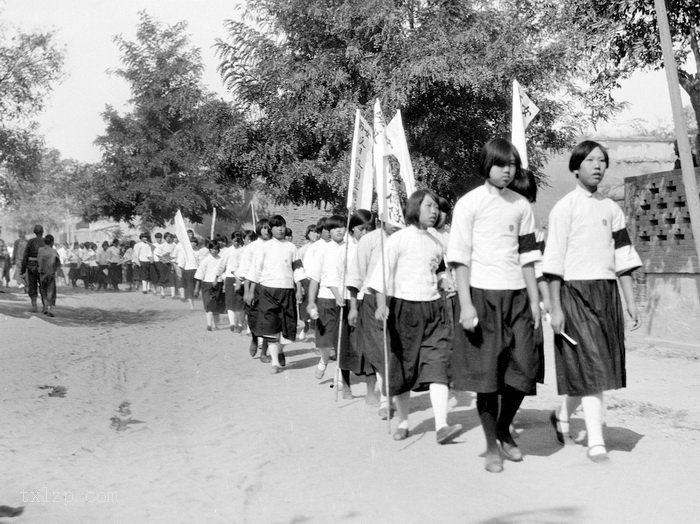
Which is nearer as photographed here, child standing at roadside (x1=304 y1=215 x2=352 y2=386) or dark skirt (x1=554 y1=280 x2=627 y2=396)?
dark skirt (x1=554 y1=280 x2=627 y2=396)

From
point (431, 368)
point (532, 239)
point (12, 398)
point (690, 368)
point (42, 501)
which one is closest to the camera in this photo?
point (42, 501)

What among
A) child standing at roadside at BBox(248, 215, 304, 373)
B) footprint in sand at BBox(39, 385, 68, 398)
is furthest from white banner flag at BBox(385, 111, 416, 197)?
footprint in sand at BBox(39, 385, 68, 398)

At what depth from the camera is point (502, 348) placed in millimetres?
5531

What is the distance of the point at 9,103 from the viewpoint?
26219 millimetres

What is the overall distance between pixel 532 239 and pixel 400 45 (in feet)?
41.6

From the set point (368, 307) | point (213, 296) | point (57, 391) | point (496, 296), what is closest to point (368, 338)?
point (368, 307)

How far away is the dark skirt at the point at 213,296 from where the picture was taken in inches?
640

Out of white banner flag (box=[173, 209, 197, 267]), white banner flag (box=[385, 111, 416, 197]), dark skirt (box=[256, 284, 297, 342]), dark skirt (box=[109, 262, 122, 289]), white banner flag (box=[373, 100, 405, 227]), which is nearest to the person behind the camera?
white banner flag (box=[373, 100, 405, 227])

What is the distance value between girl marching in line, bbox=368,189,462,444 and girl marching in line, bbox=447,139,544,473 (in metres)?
0.81

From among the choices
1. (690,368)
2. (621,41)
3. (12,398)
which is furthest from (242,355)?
(621,41)

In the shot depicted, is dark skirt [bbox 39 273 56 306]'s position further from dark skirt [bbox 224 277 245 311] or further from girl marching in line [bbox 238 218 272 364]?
girl marching in line [bbox 238 218 272 364]

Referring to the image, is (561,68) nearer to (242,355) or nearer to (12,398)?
(242,355)

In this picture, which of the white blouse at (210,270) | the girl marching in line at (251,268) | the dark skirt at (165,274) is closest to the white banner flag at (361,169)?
the girl marching in line at (251,268)

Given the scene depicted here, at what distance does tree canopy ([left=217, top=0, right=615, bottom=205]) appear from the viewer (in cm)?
1695
